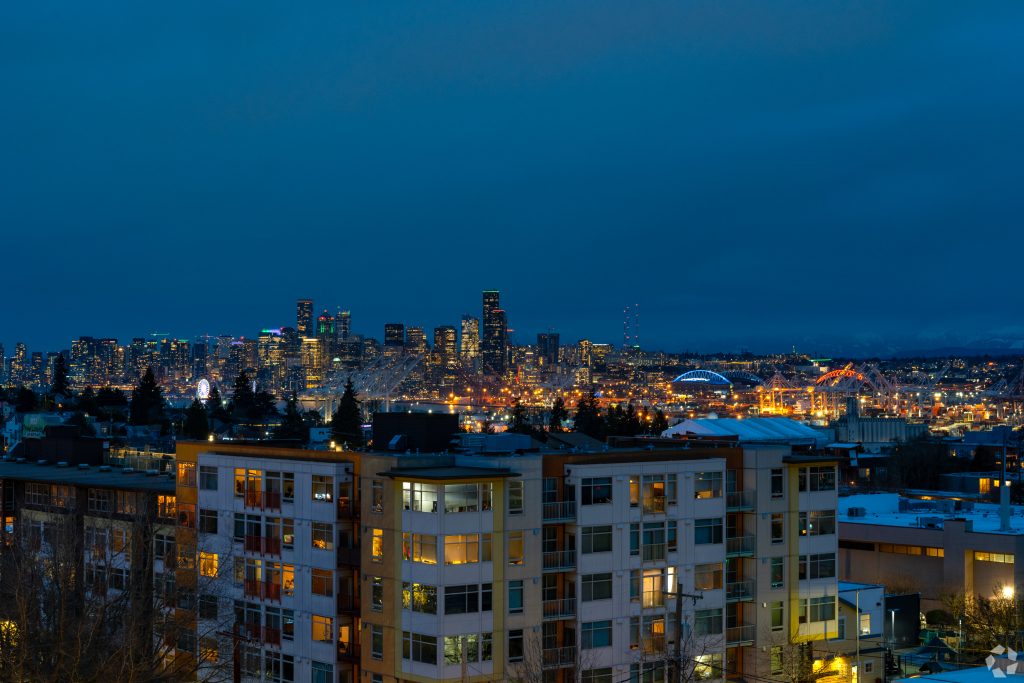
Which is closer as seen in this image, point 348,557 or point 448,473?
point 448,473

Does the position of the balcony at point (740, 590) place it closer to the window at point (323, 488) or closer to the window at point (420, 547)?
the window at point (420, 547)

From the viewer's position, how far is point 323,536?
34781 mm

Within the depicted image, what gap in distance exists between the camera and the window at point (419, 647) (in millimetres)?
31938

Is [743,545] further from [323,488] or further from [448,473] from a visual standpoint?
[323,488]

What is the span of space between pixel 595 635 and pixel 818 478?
337 inches

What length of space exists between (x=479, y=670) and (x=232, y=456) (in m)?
9.62

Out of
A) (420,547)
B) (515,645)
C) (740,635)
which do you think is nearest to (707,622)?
(740,635)

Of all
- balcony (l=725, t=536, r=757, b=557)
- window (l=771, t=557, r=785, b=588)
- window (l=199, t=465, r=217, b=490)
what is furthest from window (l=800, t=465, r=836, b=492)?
window (l=199, t=465, r=217, b=490)

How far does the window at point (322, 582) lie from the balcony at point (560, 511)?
5.66 m

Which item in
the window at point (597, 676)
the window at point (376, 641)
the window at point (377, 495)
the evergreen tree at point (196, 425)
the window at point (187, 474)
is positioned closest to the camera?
the window at point (376, 641)

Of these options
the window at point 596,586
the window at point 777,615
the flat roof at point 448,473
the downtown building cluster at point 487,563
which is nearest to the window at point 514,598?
the downtown building cluster at point 487,563

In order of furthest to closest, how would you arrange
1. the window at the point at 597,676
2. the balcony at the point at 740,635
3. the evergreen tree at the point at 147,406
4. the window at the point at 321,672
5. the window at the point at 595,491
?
the evergreen tree at the point at 147,406, the balcony at the point at 740,635, the window at the point at 321,672, the window at the point at 595,491, the window at the point at 597,676

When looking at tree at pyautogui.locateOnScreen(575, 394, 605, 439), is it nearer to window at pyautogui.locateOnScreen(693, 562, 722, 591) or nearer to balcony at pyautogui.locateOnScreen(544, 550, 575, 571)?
window at pyautogui.locateOnScreen(693, 562, 722, 591)

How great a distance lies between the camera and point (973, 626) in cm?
4650
